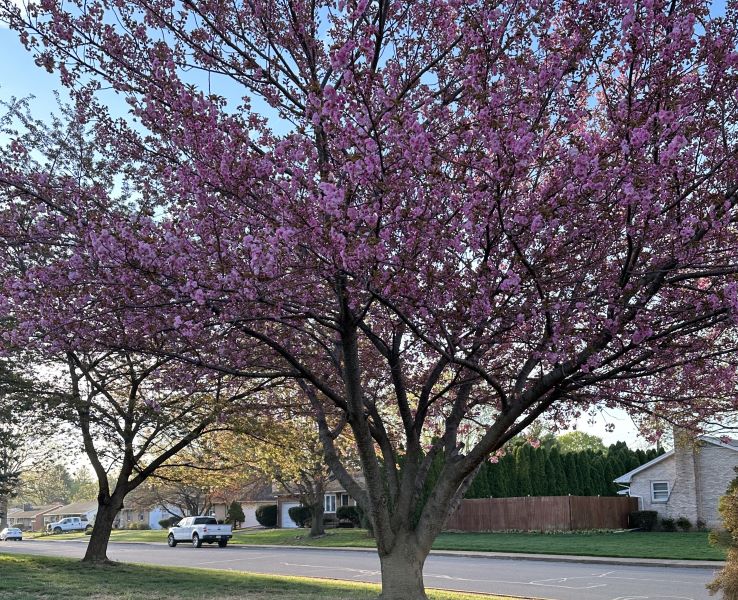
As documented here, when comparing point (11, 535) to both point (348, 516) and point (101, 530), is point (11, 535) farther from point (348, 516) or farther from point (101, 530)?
point (101, 530)

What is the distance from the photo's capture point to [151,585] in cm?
1361

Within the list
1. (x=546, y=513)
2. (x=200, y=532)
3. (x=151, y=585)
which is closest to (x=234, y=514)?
(x=200, y=532)

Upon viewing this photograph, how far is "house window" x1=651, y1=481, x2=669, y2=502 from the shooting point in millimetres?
33812

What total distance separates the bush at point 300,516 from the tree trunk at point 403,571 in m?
41.6

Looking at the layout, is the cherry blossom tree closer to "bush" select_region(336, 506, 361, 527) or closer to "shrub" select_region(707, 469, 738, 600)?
"shrub" select_region(707, 469, 738, 600)

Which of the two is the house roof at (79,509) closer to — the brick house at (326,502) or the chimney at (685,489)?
the brick house at (326,502)

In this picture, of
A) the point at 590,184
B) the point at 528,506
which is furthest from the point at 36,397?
the point at 528,506

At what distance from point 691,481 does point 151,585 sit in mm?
26187

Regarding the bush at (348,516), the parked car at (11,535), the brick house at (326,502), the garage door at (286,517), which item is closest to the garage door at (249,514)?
the brick house at (326,502)

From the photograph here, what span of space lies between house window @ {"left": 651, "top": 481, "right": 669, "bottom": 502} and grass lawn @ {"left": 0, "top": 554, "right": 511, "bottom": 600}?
2337 centimetres

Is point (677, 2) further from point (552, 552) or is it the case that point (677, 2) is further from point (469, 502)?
point (469, 502)

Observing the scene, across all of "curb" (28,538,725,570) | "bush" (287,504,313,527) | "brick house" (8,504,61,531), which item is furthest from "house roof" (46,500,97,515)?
"curb" (28,538,725,570)

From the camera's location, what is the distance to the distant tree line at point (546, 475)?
120 ft

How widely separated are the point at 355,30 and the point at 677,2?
3069 mm
